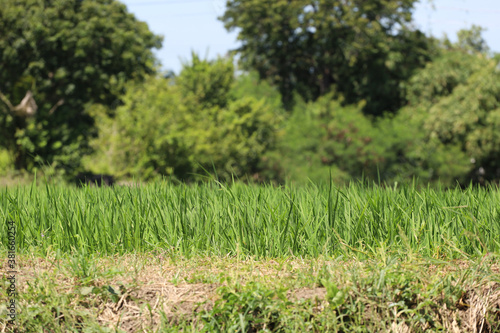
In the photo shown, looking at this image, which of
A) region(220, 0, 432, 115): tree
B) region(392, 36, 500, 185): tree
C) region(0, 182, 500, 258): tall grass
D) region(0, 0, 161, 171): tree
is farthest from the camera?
region(220, 0, 432, 115): tree

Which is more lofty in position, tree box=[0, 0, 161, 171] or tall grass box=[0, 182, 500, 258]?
tree box=[0, 0, 161, 171]

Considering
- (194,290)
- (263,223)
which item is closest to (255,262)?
(263,223)

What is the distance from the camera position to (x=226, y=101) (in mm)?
22406

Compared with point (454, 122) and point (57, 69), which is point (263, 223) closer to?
point (57, 69)

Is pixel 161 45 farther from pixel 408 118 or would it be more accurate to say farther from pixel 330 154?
pixel 408 118

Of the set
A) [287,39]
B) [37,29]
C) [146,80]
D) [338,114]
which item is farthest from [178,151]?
[287,39]

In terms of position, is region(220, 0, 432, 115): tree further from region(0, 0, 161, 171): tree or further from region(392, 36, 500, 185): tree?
region(0, 0, 161, 171): tree

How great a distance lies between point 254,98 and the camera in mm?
23688

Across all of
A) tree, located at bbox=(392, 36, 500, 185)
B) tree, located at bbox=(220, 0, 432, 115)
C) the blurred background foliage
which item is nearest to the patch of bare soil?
the blurred background foliage

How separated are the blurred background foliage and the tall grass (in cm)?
923

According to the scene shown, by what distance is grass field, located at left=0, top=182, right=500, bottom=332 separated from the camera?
9.26 feet

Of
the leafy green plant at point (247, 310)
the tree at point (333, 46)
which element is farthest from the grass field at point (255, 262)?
the tree at point (333, 46)

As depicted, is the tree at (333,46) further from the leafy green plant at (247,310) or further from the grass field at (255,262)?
the leafy green plant at (247,310)

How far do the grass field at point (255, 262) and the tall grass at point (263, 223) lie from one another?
1 cm
